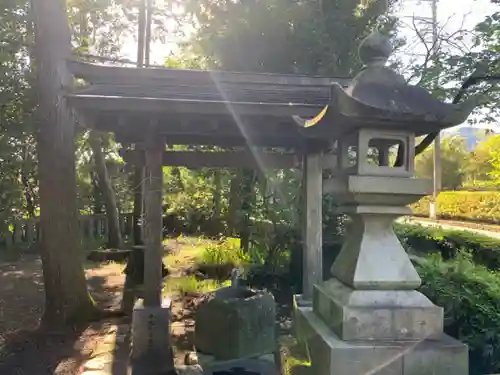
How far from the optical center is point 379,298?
3.41 m

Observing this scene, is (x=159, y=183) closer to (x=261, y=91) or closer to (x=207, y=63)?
(x=261, y=91)

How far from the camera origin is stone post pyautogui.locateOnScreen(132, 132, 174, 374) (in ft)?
18.3

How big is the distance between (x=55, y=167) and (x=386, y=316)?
5.87 meters

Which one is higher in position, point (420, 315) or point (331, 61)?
point (331, 61)

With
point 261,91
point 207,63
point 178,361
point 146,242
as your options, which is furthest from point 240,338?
point 207,63

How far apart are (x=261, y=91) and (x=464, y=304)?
3156 millimetres

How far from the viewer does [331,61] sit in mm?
10312

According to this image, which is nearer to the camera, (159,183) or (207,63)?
(159,183)

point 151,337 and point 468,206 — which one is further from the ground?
point 468,206

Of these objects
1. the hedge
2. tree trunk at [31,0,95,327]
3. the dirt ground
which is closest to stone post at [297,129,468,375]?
the dirt ground

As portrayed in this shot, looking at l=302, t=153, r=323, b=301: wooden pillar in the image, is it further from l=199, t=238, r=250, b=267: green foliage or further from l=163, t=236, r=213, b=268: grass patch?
l=163, t=236, r=213, b=268: grass patch

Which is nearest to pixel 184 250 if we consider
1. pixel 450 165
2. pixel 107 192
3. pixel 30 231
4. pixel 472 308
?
pixel 107 192

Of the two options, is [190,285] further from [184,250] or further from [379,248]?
[379,248]

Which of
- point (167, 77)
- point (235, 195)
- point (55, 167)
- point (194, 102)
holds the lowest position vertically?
point (235, 195)
